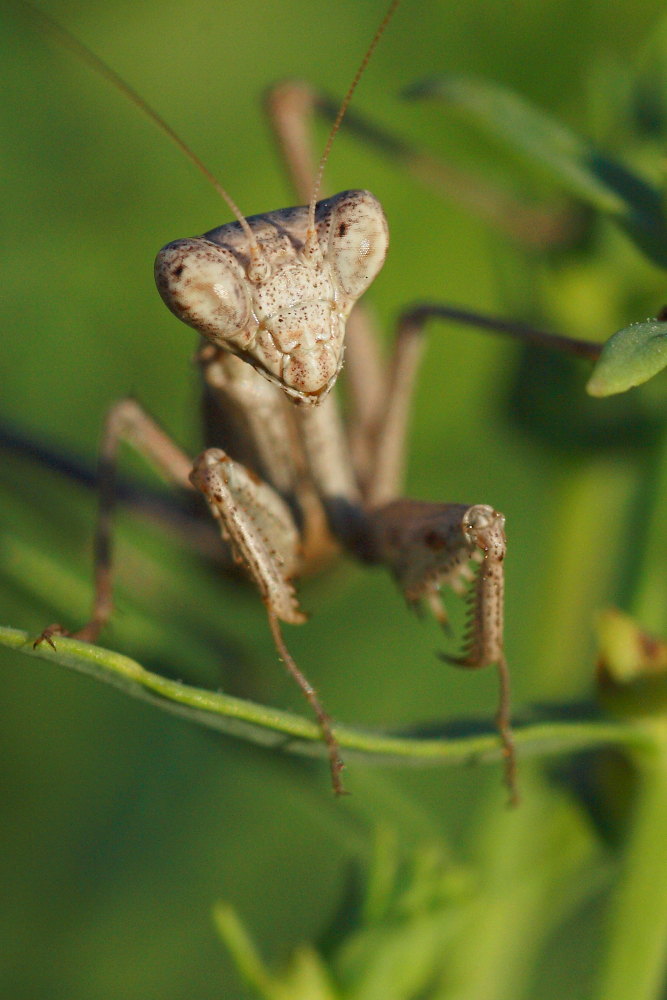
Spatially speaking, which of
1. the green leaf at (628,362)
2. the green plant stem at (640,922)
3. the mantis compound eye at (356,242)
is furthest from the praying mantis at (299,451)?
the green leaf at (628,362)

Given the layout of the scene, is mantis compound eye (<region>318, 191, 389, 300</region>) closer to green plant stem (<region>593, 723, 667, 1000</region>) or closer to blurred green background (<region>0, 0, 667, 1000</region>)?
blurred green background (<region>0, 0, 667, 1000</region>)

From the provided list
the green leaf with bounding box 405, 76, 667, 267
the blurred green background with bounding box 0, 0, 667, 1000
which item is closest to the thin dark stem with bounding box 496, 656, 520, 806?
the blurred green background with bounding box 0, 0, 667, 1000

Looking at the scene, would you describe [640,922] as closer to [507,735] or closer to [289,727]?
[507,735]

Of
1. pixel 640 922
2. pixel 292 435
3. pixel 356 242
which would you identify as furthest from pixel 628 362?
pixel 292 435

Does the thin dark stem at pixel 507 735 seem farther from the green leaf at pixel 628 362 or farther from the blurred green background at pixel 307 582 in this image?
the green leaf at pixel 628 362

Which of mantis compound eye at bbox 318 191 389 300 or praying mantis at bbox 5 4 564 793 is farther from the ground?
mantis compound eye at bbox 318 191 389 300
